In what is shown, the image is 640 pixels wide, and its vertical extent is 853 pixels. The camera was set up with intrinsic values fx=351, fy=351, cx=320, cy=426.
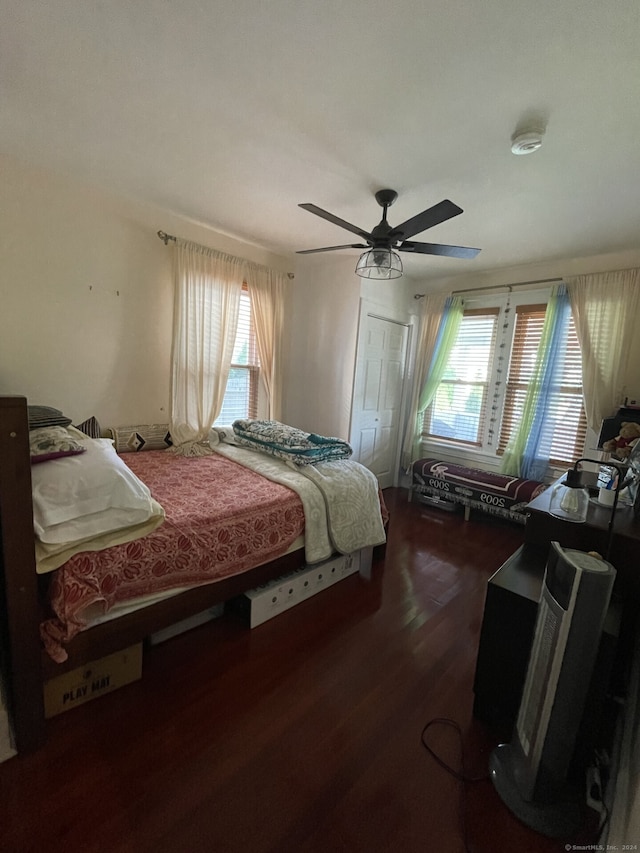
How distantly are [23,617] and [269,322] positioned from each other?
10.4 feet

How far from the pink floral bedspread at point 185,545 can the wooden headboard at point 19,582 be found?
0.08m

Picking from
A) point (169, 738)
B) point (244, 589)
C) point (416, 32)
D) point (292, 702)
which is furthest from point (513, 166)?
point (169, 738)

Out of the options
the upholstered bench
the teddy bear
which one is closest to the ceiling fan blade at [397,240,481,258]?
the teddy bear

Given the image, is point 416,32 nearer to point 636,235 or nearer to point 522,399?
point 636,235

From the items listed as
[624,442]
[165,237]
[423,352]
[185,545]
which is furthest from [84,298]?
[624,442]

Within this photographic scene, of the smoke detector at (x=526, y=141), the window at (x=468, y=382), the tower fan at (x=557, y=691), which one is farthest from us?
the window at (x=468, y=382)

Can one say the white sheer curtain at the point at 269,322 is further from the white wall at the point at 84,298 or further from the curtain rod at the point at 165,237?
the curtain rod at the point at 165,237

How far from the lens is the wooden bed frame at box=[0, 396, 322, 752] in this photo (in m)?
1.12

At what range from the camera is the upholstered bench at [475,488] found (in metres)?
3.34

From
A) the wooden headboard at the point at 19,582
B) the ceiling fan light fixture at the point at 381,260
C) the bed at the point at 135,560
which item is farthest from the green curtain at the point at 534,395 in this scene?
the wooden headboard at the point at 19,582

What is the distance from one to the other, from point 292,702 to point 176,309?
2.97 m

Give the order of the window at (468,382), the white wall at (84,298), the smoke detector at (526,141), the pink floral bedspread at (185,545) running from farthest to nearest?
1. the window at (468,382)
2. the white wall at (84,298)
3. the smoke detector at (526,141)
4. the pink floral bedspread at (185,545)

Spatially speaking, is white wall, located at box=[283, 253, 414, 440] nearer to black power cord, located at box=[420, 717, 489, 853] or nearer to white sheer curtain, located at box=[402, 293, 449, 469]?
white sheer curtain, located at box=[402, 293, 449, 469]

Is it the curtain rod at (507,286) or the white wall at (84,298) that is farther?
the curtain rod at (507,286)
